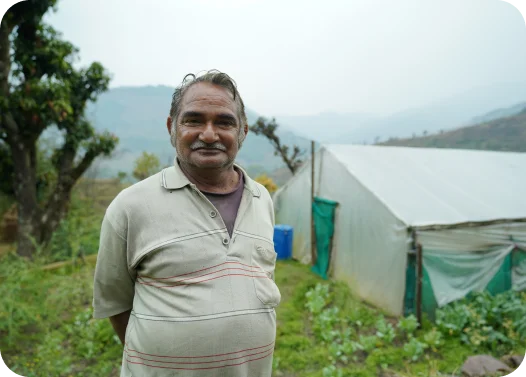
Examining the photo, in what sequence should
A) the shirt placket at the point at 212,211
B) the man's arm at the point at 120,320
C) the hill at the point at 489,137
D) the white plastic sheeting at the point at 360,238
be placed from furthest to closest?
the white plastic sheeting at the point at 360,238, the hill at the point at 489,137, the man's arm at the point at 120,320, the shirt placket at the point at 212,211

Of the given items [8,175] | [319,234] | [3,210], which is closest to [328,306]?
[319,234]

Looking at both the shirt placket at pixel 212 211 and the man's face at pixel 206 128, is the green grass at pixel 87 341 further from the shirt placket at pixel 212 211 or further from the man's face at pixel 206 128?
the man's face at pixel 206 128

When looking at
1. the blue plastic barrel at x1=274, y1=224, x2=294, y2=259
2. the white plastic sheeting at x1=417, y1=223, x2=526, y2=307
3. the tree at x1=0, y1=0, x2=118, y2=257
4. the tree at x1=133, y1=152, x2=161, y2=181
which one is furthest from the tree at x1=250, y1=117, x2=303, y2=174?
the white plastic sheeting at x1=417, y1=223, x2=526, y2=307

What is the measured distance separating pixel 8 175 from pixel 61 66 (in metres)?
2.97

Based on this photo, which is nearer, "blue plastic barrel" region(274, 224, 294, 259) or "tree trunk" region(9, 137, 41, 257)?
"tree trunk" region(9, 137, 41, 257)

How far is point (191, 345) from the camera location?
1188 millimetres

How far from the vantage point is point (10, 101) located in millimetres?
6328

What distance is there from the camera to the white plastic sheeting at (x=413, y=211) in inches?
206

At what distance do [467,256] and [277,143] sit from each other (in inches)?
307

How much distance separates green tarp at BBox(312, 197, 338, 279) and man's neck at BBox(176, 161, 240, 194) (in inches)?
219

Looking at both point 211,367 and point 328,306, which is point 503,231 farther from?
point 211,367

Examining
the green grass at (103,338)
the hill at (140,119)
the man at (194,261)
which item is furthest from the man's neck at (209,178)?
the hill at (140,119)

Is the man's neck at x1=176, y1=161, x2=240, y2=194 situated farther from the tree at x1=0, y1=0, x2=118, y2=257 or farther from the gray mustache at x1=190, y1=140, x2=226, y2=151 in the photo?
the tree at x1=0, y1=0, x2=118, y2=257

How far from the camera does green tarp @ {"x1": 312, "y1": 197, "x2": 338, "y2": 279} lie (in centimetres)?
690
